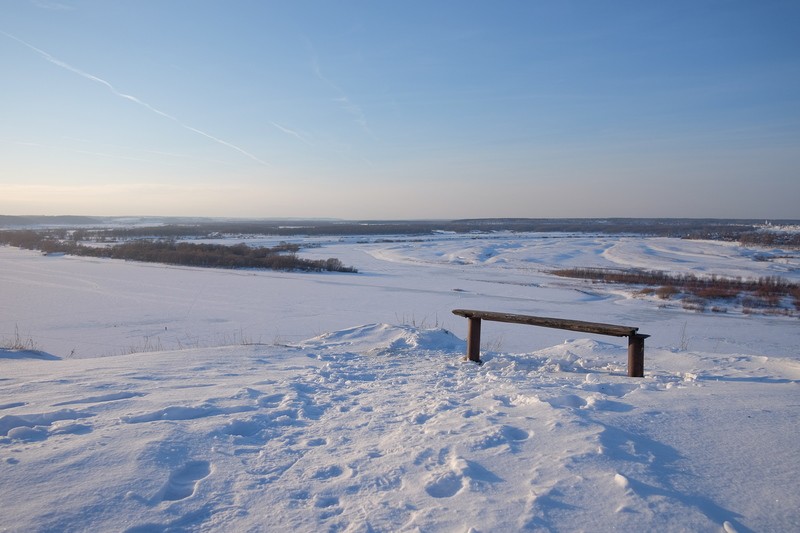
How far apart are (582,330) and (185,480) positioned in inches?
226

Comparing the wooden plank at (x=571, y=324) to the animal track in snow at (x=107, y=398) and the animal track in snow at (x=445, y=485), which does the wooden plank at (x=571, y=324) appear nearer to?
the animal track in snow at (x=445, y=485)

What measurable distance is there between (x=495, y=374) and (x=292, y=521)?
4.40 metres

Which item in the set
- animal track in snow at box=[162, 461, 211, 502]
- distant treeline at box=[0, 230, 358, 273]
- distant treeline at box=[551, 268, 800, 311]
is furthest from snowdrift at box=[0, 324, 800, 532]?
distant treeline at box=[0, 230, 358, 273]

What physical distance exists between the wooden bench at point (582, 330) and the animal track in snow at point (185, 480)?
16.2ft

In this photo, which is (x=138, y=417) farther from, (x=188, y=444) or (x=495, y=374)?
(x=495, y=374)

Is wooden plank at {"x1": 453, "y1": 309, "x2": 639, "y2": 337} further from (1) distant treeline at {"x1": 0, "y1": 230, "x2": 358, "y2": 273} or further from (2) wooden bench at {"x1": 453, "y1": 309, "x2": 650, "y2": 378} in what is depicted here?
(1) distant treeline at {"x1": 0, "y1": 230, "x2": 358, "y2": 273}

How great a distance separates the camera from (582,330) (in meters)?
7.39

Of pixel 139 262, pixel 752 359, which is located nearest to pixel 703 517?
pixel 752 359

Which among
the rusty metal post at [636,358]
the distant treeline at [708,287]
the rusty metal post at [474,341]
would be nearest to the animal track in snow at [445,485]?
the rusty metal post at [636,358]

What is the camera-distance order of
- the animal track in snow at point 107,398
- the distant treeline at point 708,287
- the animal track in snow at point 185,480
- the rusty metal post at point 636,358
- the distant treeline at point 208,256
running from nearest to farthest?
the animal track in snow at point 185,480 < the animal track in snow at point 107,398 < the rusty metal post at point 636,358 < the distant treeline at point 708,287 < the distant treeline at point 208,256

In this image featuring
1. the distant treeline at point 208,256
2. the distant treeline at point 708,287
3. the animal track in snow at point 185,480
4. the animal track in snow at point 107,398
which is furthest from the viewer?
the distant treeline at point 208,256

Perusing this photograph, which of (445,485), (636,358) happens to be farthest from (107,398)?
(636,358)

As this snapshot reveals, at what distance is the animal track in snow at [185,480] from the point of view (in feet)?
10.8

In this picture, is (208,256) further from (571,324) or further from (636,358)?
(636,358)
